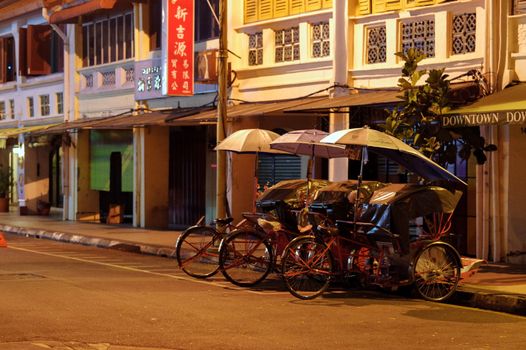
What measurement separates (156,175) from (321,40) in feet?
25.1

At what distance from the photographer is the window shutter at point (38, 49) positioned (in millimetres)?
31359

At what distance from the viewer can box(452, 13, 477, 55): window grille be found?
17.1m

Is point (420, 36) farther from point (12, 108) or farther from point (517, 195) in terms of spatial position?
point (12, 108)

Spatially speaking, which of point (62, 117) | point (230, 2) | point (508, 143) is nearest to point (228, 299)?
point (508, 143)

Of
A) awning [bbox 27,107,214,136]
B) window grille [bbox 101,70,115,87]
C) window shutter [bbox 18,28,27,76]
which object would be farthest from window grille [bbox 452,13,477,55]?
window shutter [bbox 18,28,27,76]

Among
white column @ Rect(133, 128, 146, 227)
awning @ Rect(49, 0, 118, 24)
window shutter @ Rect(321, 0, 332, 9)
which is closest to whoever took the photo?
window shutter @ Rect(321, 0, 332, 9)

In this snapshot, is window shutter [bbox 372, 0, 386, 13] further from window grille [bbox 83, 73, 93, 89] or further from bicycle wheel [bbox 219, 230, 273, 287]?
window grille [bbox 83, 73, 93, 89]

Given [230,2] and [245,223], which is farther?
[230,2]

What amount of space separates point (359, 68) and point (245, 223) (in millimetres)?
6132

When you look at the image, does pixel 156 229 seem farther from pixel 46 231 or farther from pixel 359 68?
pixel 359 68

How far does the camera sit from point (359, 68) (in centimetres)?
1922

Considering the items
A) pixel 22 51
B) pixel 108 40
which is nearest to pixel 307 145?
pixel 108 40

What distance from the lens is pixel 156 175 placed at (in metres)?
26.0

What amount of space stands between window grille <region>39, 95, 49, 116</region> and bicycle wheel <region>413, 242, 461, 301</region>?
70.4ft
